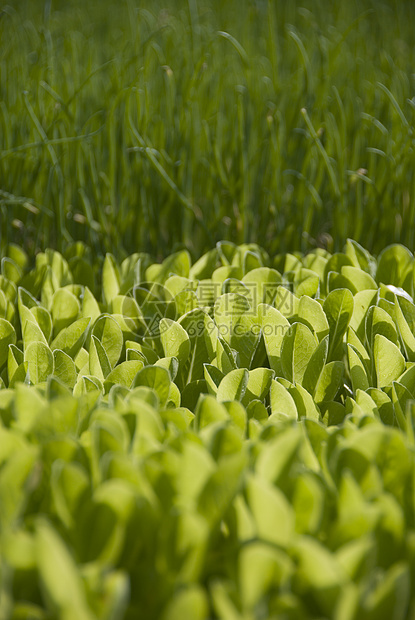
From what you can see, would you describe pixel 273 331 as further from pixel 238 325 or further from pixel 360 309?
pixel 360 309

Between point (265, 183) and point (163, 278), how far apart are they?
2.52ft

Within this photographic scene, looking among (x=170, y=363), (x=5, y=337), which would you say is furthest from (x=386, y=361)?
(x=5, y=337)

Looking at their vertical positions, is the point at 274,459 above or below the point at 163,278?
above

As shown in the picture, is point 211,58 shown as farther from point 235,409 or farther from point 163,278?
point 235,409

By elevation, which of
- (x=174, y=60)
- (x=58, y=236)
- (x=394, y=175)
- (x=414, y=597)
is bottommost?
(x=58, y=236)

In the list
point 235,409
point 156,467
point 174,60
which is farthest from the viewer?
point 174,60

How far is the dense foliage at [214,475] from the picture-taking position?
63cm

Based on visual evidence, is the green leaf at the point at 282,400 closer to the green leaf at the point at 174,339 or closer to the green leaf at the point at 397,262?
the green leaf at the point at 174,339

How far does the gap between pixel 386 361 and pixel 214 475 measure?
57 cm

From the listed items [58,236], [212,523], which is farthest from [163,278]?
[212,523]

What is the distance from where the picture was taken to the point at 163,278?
1.53 m

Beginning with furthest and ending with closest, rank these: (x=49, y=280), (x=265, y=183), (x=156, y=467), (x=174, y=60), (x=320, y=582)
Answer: (x=174, y=60)
(x=265, y=183)
(x=49, y=280)
(x=156, y=467)
(x=320, y=582)

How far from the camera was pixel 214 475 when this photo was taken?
26.9 inches

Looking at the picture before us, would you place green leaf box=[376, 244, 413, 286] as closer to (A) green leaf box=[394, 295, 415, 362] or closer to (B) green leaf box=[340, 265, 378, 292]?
(B) green leaf box=[340, 265, 378, 292]
